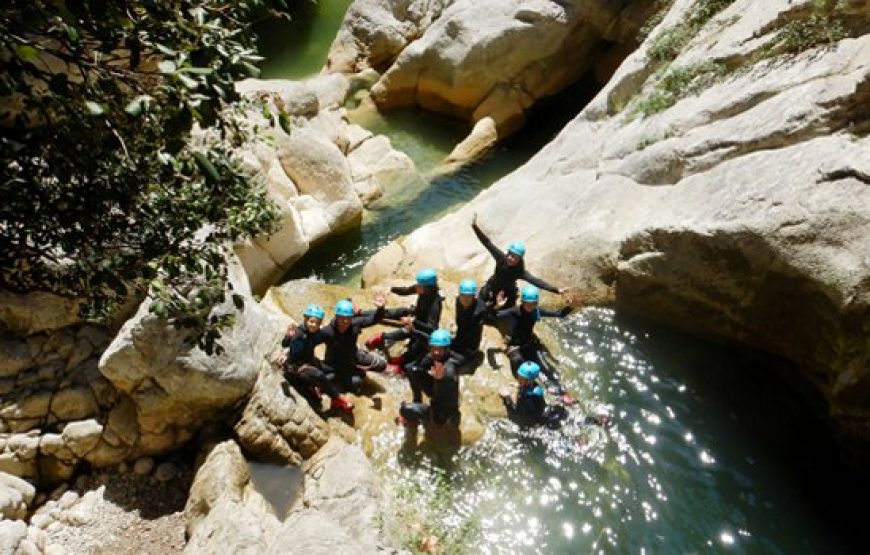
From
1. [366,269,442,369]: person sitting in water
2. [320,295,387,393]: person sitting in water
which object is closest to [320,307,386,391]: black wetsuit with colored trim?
[320,295,387,393]: person sitting in water

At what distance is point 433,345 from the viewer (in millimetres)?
9562

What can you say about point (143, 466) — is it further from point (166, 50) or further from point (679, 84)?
point (679, 84)

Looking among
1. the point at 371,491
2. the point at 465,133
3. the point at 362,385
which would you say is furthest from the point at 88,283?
the point at 465,133

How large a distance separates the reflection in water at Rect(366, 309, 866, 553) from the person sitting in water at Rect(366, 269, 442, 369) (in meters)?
1.76

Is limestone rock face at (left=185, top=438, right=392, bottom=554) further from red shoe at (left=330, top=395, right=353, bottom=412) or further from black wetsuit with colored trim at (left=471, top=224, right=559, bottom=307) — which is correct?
black wetsuit with colored trim at (left=471, top=224, right=559, bottom=307)

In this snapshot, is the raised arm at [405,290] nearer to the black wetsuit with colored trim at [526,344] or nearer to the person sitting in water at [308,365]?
the black wetsuit with colored trim at [526,344]

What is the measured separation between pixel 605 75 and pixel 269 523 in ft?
64.8

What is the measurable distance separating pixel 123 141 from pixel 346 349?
19.5ft

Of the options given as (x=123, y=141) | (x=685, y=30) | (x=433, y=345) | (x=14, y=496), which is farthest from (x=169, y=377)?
(x=685, y=30)

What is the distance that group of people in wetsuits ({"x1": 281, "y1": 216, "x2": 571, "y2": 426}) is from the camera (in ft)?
31.9

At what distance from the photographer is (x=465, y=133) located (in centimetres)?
2183

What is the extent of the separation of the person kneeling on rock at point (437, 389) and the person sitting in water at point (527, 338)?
4.91 feet

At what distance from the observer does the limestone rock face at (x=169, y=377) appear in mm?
8172

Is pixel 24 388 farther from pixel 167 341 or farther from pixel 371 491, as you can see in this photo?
pixel 371 491
